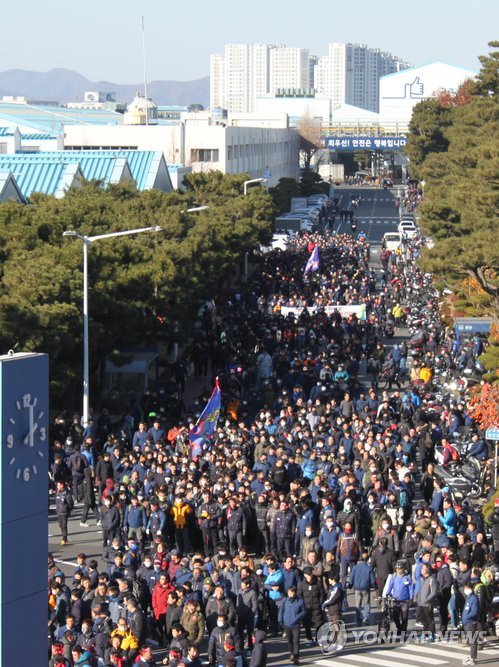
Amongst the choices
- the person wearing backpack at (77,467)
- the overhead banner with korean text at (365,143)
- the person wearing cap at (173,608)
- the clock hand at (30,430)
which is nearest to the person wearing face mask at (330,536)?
the person wearing cap at (173,608)

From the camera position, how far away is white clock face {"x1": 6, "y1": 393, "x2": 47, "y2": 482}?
425 inches

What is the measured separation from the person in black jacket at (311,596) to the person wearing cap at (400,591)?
0.93 metres

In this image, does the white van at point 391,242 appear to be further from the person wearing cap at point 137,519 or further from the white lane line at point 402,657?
the white lane line at point 402,657

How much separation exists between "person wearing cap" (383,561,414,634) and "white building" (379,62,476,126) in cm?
12934

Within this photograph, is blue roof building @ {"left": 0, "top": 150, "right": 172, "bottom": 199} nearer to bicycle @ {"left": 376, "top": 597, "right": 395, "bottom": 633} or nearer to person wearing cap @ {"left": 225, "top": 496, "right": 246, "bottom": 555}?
person wearing cap @ {"left": 225, "top": 496, "right": 246, "bottom": 555}

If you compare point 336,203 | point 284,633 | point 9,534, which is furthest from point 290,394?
point 336,203

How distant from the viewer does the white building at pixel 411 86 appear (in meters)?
147

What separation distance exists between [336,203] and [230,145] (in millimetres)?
28523

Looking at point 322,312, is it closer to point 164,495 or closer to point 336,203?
point 164,495

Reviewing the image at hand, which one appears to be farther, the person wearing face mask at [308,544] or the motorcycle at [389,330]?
the motorcycle at [389,330]

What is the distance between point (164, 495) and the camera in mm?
22547

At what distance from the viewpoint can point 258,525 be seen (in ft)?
73.5

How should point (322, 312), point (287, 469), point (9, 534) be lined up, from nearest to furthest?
point (9, 534) → point (287, 469) → point (322, 312)

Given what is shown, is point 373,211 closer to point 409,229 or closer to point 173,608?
point 409,229
